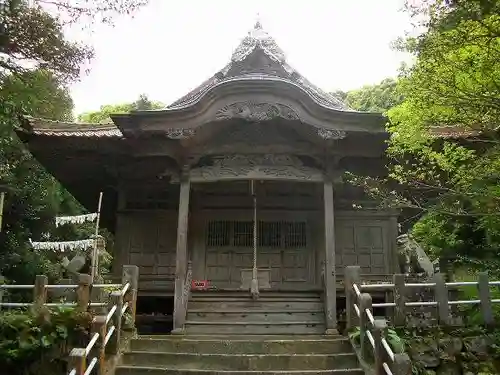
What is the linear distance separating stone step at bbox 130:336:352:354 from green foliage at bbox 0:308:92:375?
1118mm

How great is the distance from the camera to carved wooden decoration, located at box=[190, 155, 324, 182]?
11.3 meters

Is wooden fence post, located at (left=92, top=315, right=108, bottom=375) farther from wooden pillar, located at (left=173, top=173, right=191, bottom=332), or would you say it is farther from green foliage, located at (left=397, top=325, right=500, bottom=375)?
green foliage, located at (left=397, top=325, right=500, bottom=375)

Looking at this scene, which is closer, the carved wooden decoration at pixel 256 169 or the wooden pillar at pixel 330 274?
the wooden pillar at pixel 330 274

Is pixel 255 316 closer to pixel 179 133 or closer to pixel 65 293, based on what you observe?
pixel 65 293

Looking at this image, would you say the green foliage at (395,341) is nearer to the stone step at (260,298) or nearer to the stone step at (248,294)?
the stone step at (260,298)

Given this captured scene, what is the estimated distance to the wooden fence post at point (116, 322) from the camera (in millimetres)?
8172

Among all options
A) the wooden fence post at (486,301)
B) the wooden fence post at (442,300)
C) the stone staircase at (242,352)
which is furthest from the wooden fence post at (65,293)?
the wooden fence post at (486,301)

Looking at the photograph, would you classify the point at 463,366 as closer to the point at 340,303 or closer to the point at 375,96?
the point at 340,303

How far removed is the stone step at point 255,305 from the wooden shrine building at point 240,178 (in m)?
0.55

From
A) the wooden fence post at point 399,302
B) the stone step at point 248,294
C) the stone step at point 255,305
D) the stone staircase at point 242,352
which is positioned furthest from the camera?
the stone step at point 248,294

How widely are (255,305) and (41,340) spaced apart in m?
4.69

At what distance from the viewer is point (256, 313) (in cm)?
1112

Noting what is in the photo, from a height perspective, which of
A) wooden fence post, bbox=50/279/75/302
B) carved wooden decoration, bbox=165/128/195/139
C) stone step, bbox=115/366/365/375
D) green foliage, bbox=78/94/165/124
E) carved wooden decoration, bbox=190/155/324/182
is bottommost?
stone step, bbox=115/366/365/375

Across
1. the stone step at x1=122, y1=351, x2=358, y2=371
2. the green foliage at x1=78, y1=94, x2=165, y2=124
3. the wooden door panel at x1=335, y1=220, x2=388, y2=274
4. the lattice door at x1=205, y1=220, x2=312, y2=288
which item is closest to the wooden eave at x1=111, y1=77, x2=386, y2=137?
the wooden door panel at x1=335, y1=220, x2=388, y2=274
